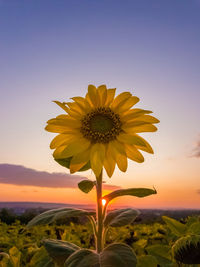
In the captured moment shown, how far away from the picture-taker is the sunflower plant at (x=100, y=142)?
7.22 ft

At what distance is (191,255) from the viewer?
1.78 meters

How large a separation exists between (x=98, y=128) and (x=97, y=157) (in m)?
0.35

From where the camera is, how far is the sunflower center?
2496mm

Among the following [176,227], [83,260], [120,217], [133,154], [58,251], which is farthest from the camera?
[133,154]

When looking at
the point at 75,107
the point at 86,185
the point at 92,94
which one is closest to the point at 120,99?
the point at 92,94

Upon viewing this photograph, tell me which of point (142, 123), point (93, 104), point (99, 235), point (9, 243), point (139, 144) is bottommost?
point (9, 243)

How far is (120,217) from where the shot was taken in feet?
7.54

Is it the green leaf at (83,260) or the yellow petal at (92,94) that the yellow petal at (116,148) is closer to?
the yellow petal at (92,94)

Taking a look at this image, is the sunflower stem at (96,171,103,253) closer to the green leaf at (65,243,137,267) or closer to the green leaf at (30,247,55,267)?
the green leaf at (65,243,137,267)

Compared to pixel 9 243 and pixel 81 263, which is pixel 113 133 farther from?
pixel 9 243

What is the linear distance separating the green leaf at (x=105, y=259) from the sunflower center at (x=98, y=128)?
883 mm

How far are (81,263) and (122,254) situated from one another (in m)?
0.26

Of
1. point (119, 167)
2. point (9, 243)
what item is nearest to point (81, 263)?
Result: point (119, 167)

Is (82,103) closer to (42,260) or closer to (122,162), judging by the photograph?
(122,162)
